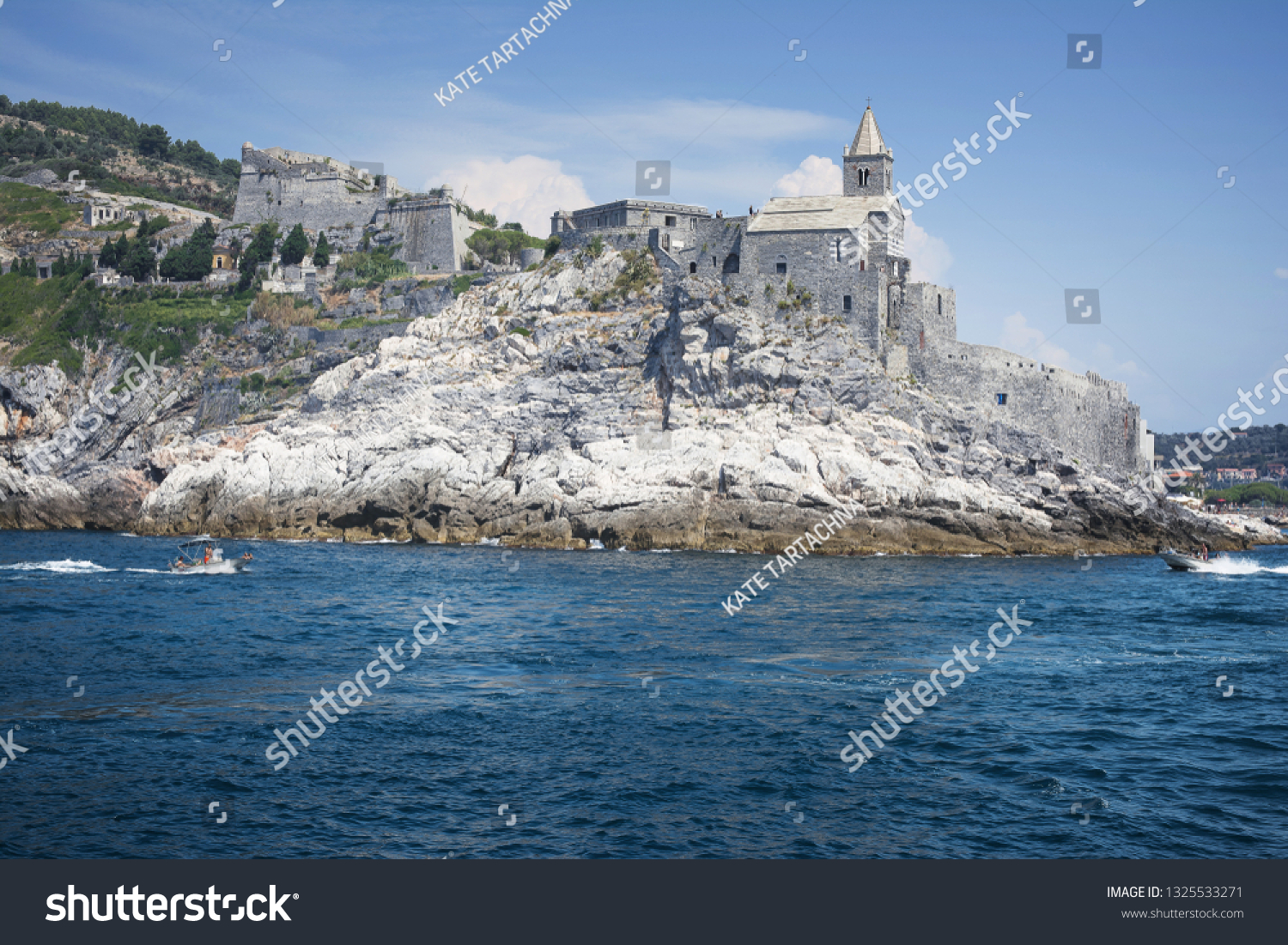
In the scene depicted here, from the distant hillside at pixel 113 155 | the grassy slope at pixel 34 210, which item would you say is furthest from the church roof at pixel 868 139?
the distant hillside at pixel 113 155

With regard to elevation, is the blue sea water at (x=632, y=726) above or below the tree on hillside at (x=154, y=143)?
below

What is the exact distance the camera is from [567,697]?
63.5 feet

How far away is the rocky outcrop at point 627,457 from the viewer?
159 ft

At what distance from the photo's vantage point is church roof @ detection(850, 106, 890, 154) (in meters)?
55.9

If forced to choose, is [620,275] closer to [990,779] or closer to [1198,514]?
[1198,514]

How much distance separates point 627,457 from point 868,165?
70.1 feet

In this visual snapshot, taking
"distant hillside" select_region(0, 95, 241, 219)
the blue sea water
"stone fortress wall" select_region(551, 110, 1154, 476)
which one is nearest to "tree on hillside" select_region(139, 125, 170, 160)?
"distant hillside" select_region(0, 95, 241, 219)

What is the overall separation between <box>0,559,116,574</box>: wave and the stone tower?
41641mm

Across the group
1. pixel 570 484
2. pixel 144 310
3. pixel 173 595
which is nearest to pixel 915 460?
pixel 570 484

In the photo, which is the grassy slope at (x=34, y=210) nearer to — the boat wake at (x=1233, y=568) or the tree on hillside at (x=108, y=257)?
the tree on hillside at (x=108, y=257)

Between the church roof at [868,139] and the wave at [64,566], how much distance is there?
42582mm

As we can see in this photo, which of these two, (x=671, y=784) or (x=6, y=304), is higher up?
(x=6, y=304)

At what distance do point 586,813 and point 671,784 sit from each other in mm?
1695

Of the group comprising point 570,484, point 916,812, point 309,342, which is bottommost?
point 916,812
